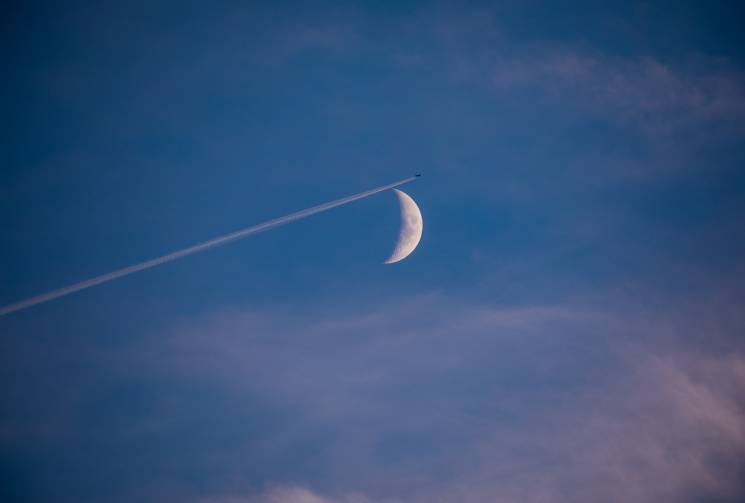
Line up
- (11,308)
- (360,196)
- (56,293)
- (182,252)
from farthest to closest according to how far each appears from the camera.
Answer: (360,196) → (182,252) → (56,293) → (11,308)

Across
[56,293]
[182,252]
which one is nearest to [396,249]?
[182,252]

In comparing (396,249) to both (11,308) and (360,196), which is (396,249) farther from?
(11,308)

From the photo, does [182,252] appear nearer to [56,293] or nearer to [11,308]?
[56,293]

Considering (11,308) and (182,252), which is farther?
(182,252)

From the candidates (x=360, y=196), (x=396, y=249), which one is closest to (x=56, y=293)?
(x=360, y=196)

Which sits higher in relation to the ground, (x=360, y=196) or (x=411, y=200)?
(x=411, y=200)

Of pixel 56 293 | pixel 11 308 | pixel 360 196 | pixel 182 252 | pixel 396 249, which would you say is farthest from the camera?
pixel 396 249

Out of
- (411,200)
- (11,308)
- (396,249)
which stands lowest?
(11,308)
